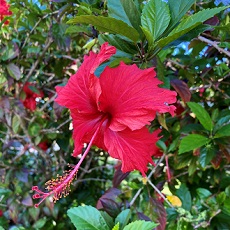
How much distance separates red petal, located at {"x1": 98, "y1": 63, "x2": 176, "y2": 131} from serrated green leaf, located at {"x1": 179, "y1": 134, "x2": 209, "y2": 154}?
0.37 meters

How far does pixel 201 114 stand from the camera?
100 centimetres

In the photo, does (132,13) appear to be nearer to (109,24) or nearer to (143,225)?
(109,24)

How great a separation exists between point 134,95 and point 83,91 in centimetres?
11

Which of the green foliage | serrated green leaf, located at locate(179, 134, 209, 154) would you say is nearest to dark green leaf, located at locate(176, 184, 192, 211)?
the green foliage

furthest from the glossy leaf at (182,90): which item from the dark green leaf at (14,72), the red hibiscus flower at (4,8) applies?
the red hibiscus flower at (4,8)

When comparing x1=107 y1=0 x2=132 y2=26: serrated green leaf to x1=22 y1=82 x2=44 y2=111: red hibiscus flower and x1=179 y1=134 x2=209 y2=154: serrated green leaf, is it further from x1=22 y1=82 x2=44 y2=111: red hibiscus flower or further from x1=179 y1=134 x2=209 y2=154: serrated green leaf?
x1=22 y1=82 x2=44 y2=111: red hibiscus flower

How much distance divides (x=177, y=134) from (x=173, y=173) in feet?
0.71

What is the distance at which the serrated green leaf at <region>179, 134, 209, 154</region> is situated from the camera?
3.17 feet

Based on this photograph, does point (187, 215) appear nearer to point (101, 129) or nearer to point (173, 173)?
point (173, 173)

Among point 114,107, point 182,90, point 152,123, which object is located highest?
point 114,107

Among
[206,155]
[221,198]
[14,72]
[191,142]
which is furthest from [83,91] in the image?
[14,72]

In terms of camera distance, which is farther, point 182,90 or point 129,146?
point 182,90

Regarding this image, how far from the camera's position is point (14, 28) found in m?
1.68

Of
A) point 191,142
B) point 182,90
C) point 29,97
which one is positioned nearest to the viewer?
point 191,142
